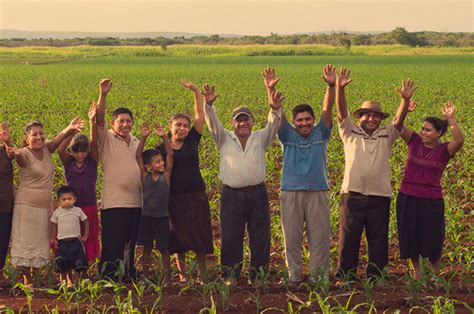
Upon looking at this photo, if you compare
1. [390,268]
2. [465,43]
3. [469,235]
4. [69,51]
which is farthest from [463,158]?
[465,43]

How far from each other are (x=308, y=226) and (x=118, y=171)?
6.14 ft

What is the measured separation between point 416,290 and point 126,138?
297 centimetres

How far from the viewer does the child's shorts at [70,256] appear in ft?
23.3

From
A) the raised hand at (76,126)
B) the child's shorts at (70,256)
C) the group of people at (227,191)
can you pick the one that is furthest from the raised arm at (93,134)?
the child's shorts at (70,256)

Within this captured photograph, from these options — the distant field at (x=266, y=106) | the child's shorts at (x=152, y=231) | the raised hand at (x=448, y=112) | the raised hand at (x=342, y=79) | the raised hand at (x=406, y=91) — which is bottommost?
the distant field at (x=266, y=106)

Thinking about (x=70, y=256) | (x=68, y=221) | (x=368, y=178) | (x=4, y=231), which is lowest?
(x=70, y=256)

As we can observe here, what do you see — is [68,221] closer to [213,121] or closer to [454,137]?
[213,121]

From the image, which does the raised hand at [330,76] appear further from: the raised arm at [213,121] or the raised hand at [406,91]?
the raised arm at [213,121]

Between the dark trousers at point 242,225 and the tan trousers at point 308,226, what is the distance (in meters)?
0.20

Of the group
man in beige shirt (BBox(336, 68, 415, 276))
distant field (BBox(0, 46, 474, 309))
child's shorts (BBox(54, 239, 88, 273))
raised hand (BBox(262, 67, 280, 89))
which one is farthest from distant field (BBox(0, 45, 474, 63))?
child's shorts (BBox(54, 239, 88, 273))

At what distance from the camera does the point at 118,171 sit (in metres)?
7.29

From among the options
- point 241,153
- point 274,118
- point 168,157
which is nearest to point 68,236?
point 168,157

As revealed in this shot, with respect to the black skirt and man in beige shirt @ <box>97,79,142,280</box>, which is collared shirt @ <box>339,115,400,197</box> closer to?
the black skirt

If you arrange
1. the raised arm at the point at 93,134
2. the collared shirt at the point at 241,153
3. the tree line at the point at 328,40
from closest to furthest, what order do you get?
the raised arm at the point at 93,134 < the collared shirt at the point at 241,153 < the tree line at the point at 328,40
